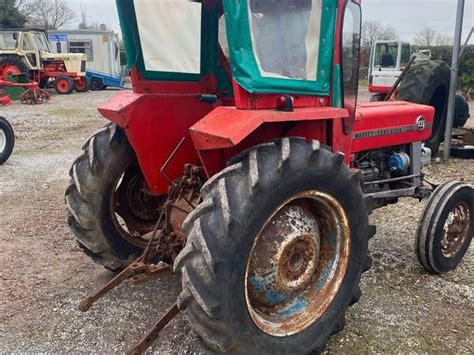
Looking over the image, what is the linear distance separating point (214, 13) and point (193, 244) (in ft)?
5.59

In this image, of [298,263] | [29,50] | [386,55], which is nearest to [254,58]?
[298,263]

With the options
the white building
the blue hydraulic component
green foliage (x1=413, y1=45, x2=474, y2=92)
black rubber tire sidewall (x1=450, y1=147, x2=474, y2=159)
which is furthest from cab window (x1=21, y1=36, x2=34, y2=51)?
the blue hydraulic component

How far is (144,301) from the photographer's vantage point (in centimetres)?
334

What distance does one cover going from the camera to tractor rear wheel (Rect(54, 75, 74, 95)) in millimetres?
20531

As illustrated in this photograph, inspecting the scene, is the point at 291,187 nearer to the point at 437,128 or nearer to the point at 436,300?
the point at 436,300

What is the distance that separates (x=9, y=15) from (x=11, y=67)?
1570 centimetres

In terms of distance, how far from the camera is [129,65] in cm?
303

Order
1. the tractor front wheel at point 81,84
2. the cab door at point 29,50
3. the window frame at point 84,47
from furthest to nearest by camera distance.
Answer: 1. the window frame at point 84,47
2. the tractor front wheel at point 81,84
3. the cab door at point 29,50

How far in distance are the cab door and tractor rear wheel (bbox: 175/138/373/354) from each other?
62.8 feet

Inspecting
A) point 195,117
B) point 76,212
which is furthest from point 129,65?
point 76,212

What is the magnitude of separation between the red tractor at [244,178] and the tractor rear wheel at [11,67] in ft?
55.7

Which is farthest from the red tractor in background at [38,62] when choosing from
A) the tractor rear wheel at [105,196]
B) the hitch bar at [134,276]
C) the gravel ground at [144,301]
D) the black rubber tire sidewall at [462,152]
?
the hitch bar at [134,276]

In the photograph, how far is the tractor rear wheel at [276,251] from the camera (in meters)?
2.20

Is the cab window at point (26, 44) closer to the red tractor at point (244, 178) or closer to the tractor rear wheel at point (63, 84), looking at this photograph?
the tractor rear wheel at point (63, 84)
